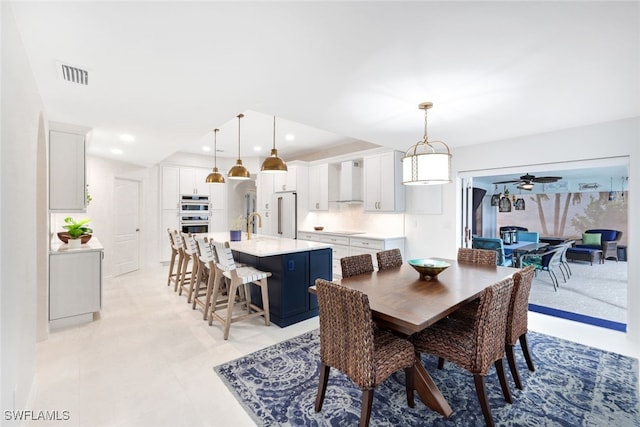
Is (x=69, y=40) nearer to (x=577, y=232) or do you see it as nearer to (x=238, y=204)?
(x=238, y=204)

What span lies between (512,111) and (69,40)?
12.2ft

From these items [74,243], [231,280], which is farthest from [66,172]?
[231,280]

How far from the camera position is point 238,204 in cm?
791

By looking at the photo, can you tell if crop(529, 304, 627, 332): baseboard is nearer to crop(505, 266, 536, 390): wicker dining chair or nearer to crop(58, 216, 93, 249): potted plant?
crop(505, 266, 536, 390): wicker dining chair

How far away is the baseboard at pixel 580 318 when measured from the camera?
3.39 m

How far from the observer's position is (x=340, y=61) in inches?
78.3

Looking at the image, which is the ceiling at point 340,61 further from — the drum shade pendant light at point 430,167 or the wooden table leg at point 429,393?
the wooden table leg at point 429,393

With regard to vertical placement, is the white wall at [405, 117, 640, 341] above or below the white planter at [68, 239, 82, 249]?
above

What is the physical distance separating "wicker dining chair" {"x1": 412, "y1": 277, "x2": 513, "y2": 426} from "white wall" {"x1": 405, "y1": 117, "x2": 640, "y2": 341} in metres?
2.35

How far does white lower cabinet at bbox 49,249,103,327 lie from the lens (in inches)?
128

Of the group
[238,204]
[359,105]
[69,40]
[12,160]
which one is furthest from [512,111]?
[238,204]

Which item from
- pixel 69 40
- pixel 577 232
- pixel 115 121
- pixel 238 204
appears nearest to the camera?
pixel 69 40

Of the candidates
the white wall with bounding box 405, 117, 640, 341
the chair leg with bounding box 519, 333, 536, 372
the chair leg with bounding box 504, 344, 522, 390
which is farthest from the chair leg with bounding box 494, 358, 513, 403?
the white wall with bounding box 405, 117, 640, 341

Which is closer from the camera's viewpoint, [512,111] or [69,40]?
[69,40]
